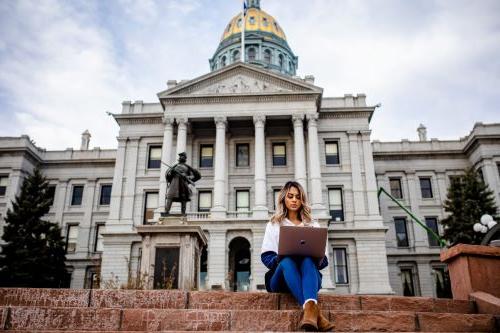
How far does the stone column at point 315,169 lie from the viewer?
2803 centimetres

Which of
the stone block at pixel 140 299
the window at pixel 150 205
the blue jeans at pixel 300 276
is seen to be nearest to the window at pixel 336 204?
the window at pixel 150 205

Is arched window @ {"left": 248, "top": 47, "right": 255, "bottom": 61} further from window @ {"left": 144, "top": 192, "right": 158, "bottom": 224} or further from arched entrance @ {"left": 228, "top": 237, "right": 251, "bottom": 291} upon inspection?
arched entrance @ {"left": 228, "top": 237, "right": 251, "bottom": 291}

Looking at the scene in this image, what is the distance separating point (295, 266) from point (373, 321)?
3.67 ft

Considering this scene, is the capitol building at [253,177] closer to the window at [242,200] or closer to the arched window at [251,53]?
the window at [242,200]

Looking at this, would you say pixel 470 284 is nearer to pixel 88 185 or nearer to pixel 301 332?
pixel 301 332

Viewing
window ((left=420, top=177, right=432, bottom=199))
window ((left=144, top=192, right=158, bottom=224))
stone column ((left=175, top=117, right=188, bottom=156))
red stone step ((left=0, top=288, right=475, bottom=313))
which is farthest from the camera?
window ((left=420, top=177, right=432, bottom=199))

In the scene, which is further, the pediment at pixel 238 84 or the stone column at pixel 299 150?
the pediment at pixel 238 84

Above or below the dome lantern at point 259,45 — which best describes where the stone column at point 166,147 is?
below

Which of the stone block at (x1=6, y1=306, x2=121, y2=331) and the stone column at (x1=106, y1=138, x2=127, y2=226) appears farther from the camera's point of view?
the stone column at (x1=106, y1=138, x2=127, y2=226)

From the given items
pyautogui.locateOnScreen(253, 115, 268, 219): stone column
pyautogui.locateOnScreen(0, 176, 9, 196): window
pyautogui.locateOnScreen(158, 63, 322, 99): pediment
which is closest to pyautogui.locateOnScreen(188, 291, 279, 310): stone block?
pyautogui.locateOnScreen(253, 115, 268, 219): stone column

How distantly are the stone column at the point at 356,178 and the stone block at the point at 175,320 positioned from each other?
83.4ft

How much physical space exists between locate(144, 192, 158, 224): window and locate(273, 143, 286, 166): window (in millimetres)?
8837

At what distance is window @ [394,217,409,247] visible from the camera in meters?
35.6

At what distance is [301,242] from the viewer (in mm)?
5305
